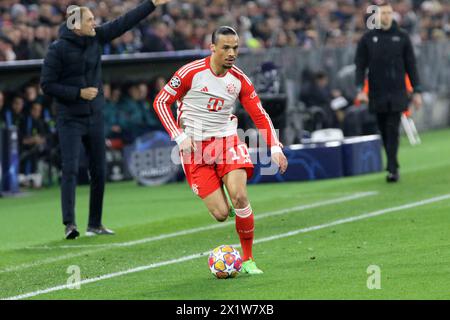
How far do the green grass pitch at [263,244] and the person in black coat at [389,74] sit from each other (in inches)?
32.9

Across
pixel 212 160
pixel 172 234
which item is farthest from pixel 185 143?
pixel 172 234

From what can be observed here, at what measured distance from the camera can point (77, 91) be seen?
13508 mm

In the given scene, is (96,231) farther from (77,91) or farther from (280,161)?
(280,161)

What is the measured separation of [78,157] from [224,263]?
4.20 metres

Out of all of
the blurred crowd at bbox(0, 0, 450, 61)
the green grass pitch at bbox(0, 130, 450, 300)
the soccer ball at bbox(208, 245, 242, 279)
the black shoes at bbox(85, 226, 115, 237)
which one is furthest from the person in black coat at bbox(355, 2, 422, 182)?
the soccer ball at bbox(208, 245, 242, 279)

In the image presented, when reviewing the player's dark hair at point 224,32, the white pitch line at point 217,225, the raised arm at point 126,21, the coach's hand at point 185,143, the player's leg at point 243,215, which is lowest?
the white pitch line at point 217,225

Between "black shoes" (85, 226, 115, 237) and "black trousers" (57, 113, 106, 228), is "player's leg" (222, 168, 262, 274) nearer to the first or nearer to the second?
"black trousers" (57, 113, 106, 228)

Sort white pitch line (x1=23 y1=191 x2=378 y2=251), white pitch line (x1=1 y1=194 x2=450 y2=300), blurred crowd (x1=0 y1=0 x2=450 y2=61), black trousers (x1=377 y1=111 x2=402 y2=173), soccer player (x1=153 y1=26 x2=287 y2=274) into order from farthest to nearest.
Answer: blurred crowd (x1=0 y1=0 x2=450 y2=61), black trousers (x1=377 y1=111 x2=402 y2=173), white pitch line (x1=23 y1=191 x2=378 y2=251), soccer player (x1=153 y1=26 x2=287 y2=274), white pitch line (x1=1 y1=194 x2=450 y2=300)

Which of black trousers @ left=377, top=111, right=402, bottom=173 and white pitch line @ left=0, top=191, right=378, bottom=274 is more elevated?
black trousers @ left=377, top=111, right=402, bottom=173

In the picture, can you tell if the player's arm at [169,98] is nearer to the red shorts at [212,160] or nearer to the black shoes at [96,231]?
the red shorts at [212,160]

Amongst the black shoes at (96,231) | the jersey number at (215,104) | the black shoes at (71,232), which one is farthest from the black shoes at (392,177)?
the jersey number at (215,104)

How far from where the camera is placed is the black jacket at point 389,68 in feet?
58.9

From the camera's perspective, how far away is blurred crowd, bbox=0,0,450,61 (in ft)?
71.5

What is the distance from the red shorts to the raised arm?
300 cm
